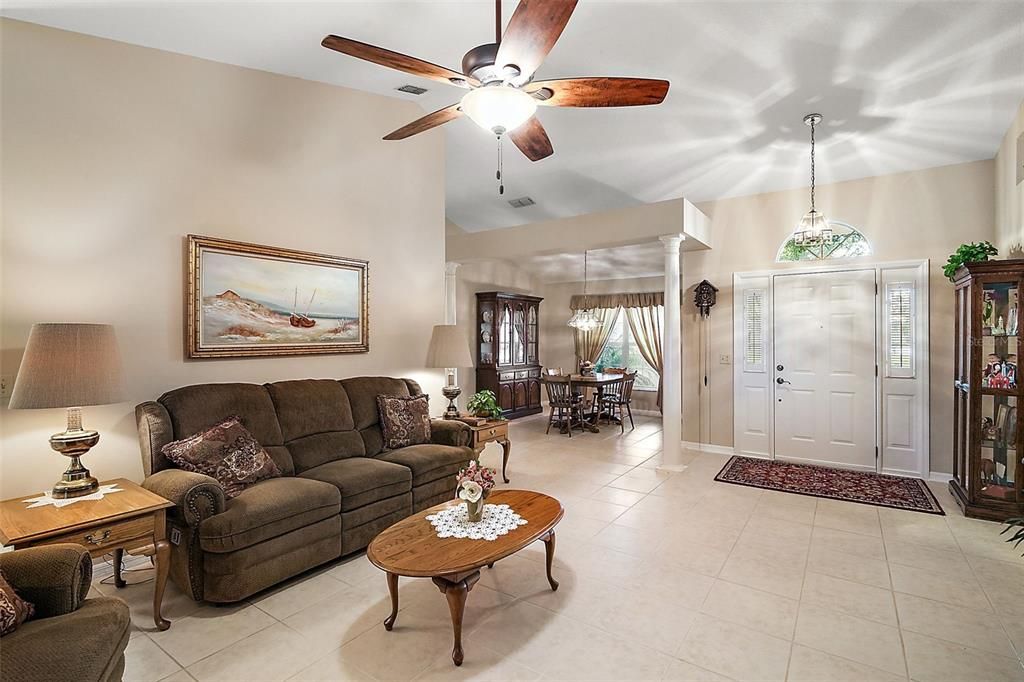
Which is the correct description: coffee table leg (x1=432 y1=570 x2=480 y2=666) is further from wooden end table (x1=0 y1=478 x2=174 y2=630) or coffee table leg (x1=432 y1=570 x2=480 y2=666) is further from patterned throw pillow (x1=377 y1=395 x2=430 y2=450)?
patterned throw pillow (x1=377 y1=395 x2=430 y2=450)

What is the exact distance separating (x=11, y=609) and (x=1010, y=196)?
6279mm

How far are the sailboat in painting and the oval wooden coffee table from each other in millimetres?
1923

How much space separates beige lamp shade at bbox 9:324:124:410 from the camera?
89.5 inches

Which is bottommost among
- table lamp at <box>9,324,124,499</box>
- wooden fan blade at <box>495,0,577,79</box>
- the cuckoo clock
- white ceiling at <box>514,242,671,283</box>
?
table lamp at <box>9,324,124,499</box>

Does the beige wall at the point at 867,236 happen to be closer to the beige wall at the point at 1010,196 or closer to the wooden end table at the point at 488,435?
the beige wall at the point at 1010,196

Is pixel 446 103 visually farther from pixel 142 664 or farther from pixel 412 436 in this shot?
pixel 142 664

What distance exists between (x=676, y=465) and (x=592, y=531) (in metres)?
1.98

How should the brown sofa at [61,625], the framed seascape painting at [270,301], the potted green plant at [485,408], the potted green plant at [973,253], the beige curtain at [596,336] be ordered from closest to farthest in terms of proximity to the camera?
the brown sofa at [61,625] < the framed seascape painting at [270,301] < the potted green plant at [973,253] < the potted green plant at [485,408] < the beige curtain at [596,336]

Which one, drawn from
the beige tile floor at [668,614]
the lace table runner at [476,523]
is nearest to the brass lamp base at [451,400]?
the beige tile floor at [668,614]

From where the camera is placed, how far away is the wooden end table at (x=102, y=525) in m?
2.03

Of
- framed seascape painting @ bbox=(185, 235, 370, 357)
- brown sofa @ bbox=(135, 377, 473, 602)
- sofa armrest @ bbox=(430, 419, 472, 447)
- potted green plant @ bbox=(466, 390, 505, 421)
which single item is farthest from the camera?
potted green plant @ bbox=(466, 390, 505, 421)

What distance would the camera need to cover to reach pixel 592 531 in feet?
11.7

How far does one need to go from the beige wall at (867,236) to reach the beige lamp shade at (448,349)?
9.70ft

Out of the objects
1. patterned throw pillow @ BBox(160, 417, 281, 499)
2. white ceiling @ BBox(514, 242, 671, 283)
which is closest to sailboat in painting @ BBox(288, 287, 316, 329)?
patterned throw pillow @ BBox(160, 417, 281, 499)
